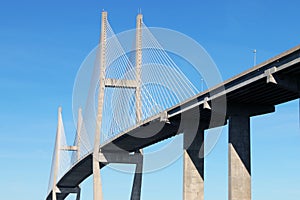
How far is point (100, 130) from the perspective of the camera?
61969 mm

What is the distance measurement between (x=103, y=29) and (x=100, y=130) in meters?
10.8

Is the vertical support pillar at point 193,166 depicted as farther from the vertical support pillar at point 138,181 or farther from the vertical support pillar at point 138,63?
the vertical support pillar at point 138,181

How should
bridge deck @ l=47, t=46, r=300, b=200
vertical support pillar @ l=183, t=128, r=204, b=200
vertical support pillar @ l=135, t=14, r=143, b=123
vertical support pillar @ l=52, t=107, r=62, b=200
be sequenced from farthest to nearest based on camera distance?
1. vertical support pillar @ l=52, t=107, r=62, b=200
2. vertical support pillar @ l=135, t=14, r=143, b=123
3. vertical support pillar @ l=183, t=128, r=204, b=200
4. bridge deck @ l=47, t=46, r=300, b=200

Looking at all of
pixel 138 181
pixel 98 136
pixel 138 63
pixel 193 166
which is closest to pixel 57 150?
pixel 138 181

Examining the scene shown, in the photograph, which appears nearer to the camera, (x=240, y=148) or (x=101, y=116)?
(x=240, y=148)

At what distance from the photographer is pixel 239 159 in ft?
137

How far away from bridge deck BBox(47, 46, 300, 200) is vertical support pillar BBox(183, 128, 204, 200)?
1.57 metres

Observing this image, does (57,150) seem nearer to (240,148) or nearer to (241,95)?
(240,148)

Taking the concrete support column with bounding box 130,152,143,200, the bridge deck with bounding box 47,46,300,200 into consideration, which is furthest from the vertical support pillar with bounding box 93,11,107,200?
the concrete support column with bounding box 130,152,143,200

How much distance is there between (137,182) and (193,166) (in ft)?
53.6

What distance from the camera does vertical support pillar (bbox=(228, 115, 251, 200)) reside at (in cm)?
4094

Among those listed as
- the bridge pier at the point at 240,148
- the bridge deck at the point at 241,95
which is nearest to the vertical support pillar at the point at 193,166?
the bridge deck at the point at 241,95

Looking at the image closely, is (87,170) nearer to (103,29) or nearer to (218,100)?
(103,29)

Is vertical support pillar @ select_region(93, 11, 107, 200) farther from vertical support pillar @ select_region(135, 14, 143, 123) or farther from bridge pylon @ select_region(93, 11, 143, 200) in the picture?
vertical support pillar @ select_region(135, 14, 143, 123)
